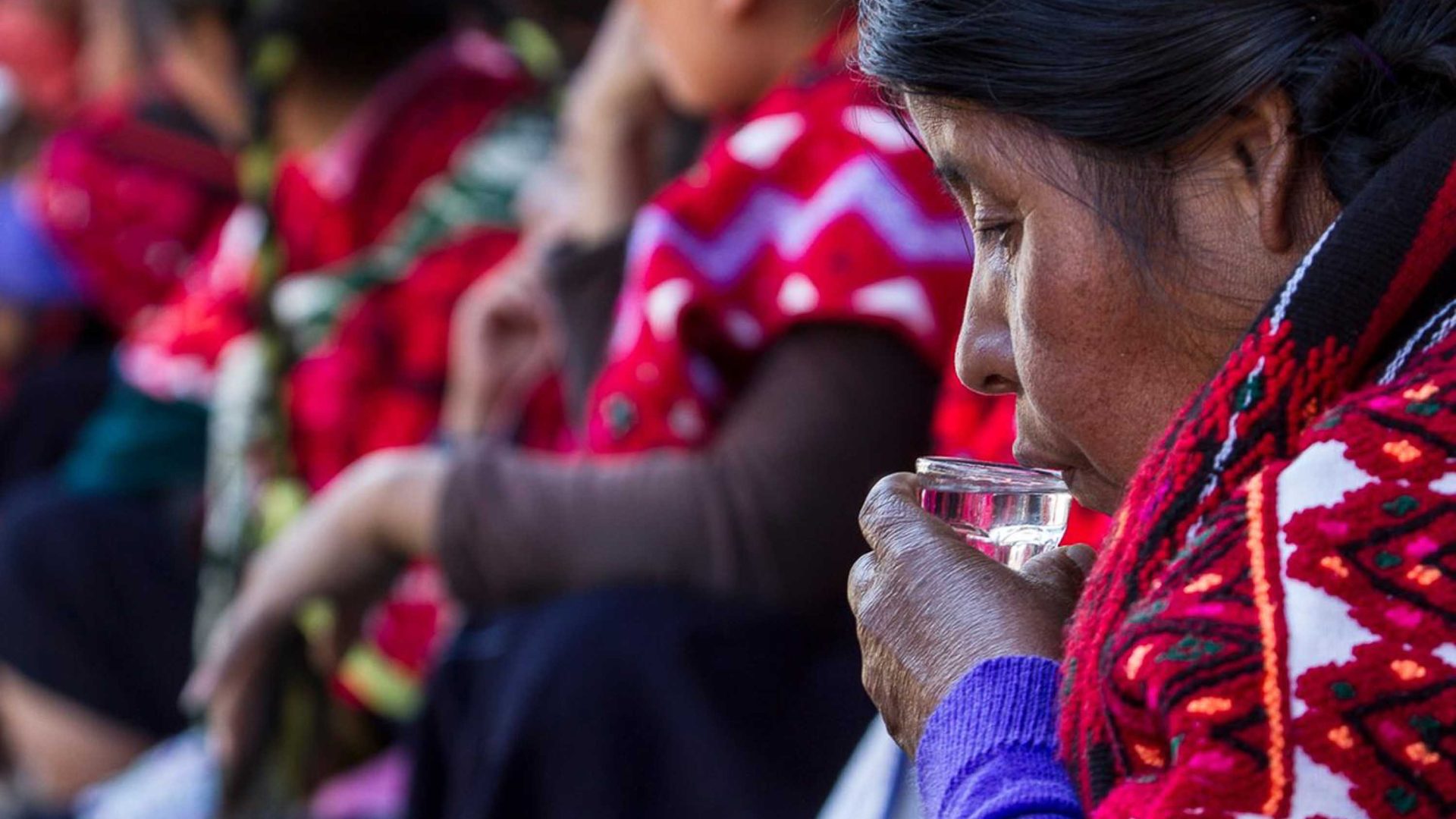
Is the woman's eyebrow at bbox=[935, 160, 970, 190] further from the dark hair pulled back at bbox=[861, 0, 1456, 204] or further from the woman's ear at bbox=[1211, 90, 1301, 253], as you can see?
the woman's ear at bbox=[1211, 90, 1301, 253]

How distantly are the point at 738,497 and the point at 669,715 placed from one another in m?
0.26

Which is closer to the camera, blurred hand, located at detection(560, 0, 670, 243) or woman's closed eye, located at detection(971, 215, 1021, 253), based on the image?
woman's closed eye, located at detection(971, 215, 1021, 253)

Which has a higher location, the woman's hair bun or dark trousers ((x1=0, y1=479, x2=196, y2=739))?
the woman's hair bun

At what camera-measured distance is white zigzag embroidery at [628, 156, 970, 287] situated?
7.45ft

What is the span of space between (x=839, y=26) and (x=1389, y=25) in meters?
1.30

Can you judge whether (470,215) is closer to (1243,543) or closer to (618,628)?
(618,628)

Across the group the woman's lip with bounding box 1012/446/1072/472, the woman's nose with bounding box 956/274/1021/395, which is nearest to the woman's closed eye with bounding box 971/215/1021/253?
the woman's nose with bounding box 956/274/1021/395

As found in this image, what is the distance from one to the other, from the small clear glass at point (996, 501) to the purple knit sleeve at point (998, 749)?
15 cm

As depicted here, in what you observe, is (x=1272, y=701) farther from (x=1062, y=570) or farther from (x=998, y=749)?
(x=1062, y=570)

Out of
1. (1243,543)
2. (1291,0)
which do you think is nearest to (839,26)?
(1291,0)

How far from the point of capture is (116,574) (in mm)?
3934

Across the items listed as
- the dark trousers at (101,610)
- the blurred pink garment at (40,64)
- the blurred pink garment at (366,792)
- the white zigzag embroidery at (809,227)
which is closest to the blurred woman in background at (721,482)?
the white zigzag embroidery at (809,227)

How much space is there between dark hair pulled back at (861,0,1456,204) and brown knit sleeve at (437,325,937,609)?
1110 millimetres

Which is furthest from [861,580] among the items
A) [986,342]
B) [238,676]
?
[238,676]
